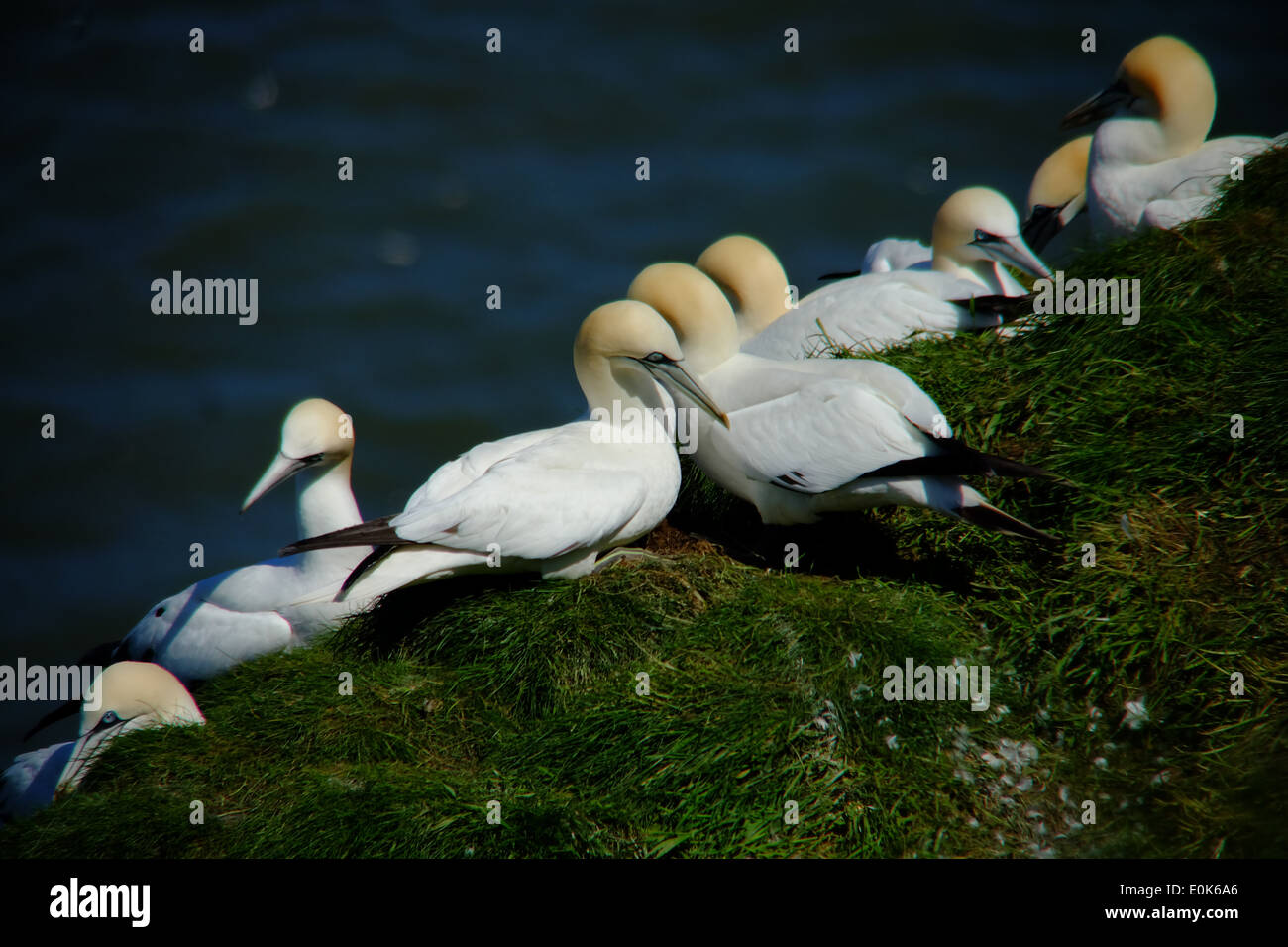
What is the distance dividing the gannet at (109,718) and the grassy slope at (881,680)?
25cm

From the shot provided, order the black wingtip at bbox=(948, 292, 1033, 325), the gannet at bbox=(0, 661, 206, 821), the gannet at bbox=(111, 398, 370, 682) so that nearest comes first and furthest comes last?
the gannet at bbox=(0, 661, 206, 821), the black wingtip at bbox=(948, 292, 1033, 325), the gannet at bbox=(111, 398, 370, 682)

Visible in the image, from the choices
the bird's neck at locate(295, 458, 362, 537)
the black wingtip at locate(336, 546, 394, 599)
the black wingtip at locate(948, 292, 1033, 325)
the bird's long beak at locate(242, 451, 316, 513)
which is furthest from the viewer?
the bird's neck at locate(295, 458, 362, 537)

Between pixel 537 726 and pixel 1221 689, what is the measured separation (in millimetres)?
2363

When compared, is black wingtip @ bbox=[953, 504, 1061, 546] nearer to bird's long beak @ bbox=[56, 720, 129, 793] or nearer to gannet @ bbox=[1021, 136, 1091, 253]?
bird's long beak @ bbox=[56, 720, 129, 793]

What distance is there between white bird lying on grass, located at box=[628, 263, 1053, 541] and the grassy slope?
13.5 inches

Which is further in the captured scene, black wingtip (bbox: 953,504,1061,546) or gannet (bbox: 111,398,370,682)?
gannet (bbox: 111,398,370,682)

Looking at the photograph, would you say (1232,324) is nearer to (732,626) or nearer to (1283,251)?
(1283,251)

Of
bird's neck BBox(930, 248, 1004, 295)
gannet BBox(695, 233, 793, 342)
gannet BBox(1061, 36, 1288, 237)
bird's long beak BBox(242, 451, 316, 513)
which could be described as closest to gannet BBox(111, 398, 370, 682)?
bird's long beak BBox(242, 451, 316, 513)

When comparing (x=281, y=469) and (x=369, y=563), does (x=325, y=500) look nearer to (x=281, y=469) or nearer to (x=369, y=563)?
(x=281, y=469)

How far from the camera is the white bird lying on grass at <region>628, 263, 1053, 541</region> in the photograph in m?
4.68

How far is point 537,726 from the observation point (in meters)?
4.56

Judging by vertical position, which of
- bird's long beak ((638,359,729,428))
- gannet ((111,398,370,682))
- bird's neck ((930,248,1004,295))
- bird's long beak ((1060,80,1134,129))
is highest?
bird's long beak ((1060,80,1134,129))

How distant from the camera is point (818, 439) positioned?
5066 millimetres

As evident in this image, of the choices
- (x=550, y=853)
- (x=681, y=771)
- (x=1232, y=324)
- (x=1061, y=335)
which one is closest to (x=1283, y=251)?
(x=1232, y=324)
